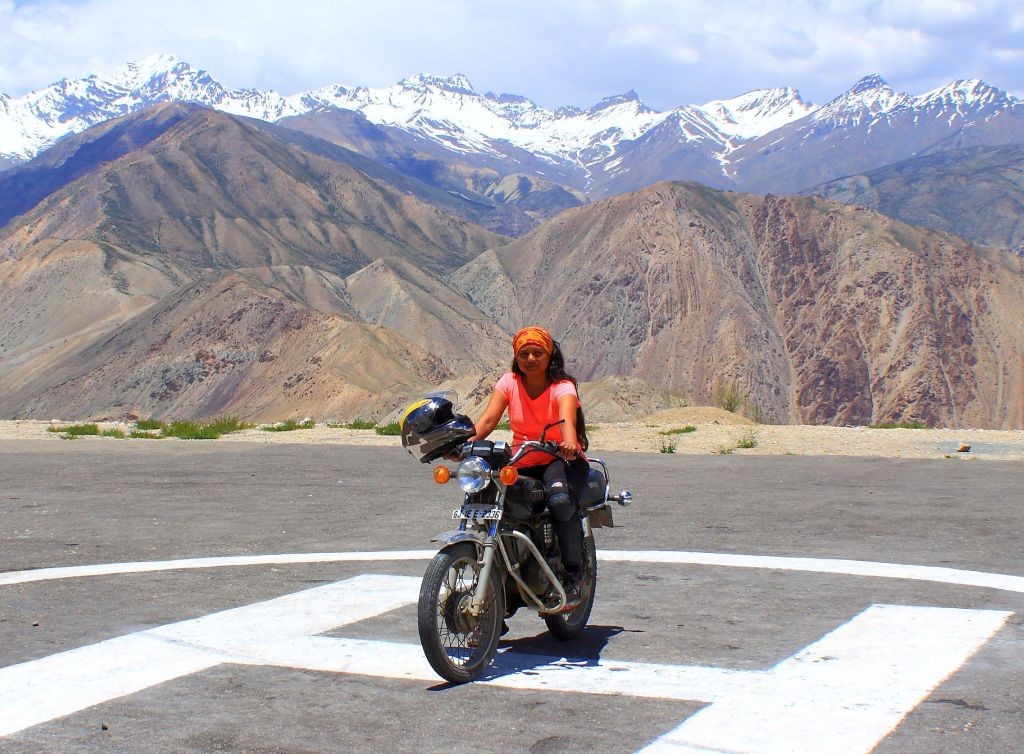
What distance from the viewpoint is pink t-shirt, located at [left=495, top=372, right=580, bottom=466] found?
21.5 ft

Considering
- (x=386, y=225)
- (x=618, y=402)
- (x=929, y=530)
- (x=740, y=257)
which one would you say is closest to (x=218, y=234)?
(x=386, y=225)

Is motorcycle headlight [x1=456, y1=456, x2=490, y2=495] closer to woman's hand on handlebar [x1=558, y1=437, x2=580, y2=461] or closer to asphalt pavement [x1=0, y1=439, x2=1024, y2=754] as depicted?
woman's hand on handlebar [x1=558, y1=437, x2=580, y2=461]

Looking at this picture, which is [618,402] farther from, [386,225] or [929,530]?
[386,225]

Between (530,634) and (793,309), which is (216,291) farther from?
(530,634)

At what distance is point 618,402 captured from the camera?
4812 centimetres

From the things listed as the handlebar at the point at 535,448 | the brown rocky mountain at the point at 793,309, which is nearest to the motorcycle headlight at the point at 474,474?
the handlebar at the point at 535,448

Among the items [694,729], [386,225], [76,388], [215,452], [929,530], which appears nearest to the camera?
[694,729]

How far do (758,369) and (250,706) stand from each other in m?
96.6

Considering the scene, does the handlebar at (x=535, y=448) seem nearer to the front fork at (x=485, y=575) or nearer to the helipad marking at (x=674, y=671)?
the front fork at (x=485, y=575)

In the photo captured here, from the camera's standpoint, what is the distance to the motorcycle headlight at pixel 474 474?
5.91 meters

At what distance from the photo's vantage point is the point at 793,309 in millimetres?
109188

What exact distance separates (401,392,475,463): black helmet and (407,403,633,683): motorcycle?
0.08 metres

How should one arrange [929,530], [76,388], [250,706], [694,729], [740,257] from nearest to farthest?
[694,729]
[250,706]
[929,530]
[76,388]
[740,257]

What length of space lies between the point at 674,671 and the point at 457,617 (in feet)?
3.57
